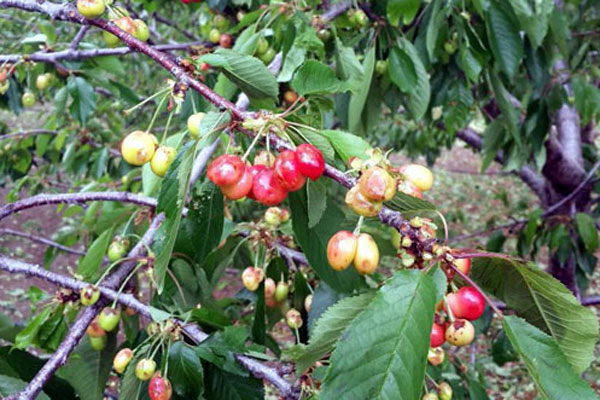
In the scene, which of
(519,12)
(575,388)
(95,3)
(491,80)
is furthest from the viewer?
(491,80)

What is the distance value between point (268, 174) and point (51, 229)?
892cm

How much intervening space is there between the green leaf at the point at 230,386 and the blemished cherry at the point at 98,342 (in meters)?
0.44

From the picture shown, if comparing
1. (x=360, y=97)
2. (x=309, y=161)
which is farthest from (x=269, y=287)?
(x=309, y=161)

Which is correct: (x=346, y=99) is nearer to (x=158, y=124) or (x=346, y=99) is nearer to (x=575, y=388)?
(x=575, y=388)

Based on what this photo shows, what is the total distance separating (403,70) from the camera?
2.18 m

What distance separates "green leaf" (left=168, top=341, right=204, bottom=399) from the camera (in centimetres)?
119

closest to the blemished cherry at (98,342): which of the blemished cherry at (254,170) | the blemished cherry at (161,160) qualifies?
the blemished cherry at (161,160)

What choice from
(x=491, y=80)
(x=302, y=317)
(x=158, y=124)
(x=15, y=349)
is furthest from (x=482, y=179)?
(x=15, y=349)

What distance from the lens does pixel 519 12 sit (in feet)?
6.93

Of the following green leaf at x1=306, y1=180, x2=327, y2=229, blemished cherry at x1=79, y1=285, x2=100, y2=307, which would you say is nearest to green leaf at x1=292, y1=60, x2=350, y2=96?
green leaf at x1=306, y1=180, x2=327, y2=229

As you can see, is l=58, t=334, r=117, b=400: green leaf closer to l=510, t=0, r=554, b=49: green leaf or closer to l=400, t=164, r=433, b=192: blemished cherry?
l=400, t=164, r=433, b=192: blemished cherry

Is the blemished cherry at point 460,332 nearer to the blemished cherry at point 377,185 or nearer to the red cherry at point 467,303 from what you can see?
Result: the red cherry at point 467,303

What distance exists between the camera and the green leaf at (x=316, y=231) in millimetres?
1217

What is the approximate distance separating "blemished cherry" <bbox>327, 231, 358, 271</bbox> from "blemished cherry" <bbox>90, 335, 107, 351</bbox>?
38.1 inches
